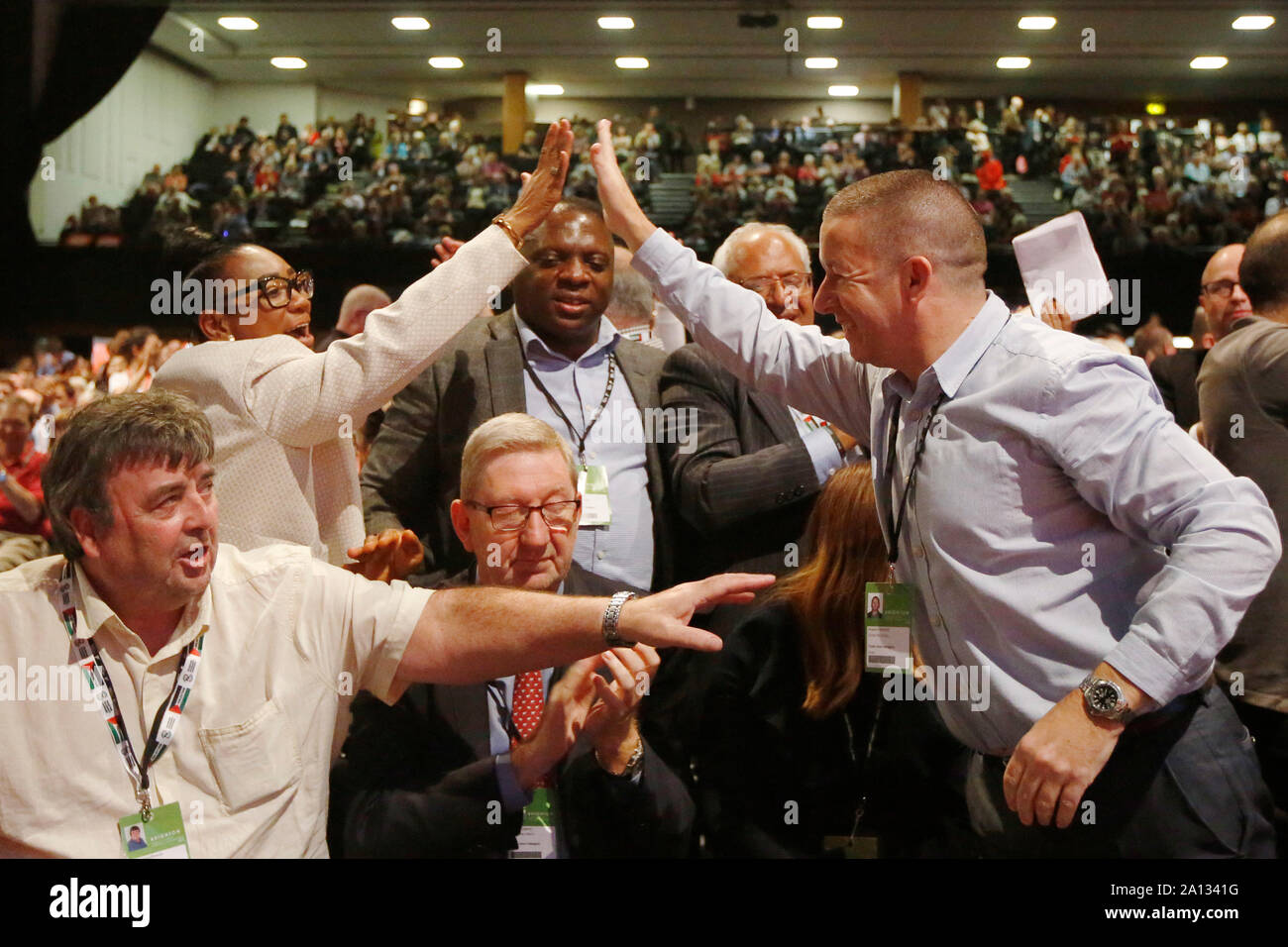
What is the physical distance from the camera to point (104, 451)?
151 centimetres

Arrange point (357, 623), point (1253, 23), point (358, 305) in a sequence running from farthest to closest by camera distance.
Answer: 1. point (1253, 23)
2. point (358, 305)
3. point (357, 623)

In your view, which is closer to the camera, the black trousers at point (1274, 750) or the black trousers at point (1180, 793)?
the black trousers at point (1180, 793)

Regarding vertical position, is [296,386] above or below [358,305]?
below

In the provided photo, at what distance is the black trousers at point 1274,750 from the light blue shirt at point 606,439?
124cm

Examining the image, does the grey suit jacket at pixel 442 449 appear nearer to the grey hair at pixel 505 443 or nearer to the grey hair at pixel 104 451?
the grey hair at pixel 505 443

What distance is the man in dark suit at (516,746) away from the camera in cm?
176

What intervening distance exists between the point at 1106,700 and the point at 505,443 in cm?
103

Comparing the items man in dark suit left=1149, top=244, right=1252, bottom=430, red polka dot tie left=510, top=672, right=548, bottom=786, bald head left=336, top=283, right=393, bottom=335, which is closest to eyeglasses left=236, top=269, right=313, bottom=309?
red polka dot tie left=510, top=672, right=548, bottom=786

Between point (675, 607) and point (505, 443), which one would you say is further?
point (505, 443)

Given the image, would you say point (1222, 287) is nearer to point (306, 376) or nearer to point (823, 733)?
point (823, 733)

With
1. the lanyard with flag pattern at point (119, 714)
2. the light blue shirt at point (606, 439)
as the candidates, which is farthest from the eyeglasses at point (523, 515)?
the lanyard with flag pattern at point (119, 714)

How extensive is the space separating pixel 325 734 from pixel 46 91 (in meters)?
8.06

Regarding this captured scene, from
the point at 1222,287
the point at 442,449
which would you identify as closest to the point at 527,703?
the point at 442,449

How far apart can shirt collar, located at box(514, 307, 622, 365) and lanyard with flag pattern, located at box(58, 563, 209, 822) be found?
1170 mm
